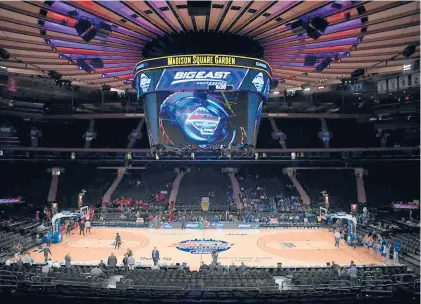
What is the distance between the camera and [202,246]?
2550cm

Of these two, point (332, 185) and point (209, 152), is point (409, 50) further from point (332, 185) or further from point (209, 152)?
point (332, 185)

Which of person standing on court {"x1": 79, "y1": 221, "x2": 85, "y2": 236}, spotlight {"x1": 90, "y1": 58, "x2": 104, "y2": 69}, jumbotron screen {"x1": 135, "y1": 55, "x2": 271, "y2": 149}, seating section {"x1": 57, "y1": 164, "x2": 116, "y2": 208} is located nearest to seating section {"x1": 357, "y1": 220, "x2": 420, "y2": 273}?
jumbotron screen {"x1": 135, "y1": 55, "x2": 271, "y2": 149}

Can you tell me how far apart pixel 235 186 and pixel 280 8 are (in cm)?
3224

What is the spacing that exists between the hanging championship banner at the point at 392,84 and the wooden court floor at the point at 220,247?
12327mm

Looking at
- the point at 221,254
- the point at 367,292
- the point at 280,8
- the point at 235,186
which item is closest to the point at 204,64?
the point at 280,8

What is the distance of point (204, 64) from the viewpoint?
1423 cm

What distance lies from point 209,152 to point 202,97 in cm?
1208

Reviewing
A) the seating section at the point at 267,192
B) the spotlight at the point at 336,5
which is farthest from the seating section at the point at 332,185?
the spotlight at the point at 336,5

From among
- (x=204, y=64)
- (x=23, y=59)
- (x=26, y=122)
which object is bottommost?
(x=204, y=64)

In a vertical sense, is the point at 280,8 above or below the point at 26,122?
below

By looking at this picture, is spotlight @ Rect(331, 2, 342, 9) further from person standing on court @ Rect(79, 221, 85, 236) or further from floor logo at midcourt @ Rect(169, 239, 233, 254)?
person standing on court @ Rect(79, 221, 85, 236)

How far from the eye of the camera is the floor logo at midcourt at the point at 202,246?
955 inches

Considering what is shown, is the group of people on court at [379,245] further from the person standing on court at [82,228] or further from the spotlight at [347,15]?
the person standing on court at [82,228]

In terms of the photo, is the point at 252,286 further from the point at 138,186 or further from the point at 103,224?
the point at 138,186
